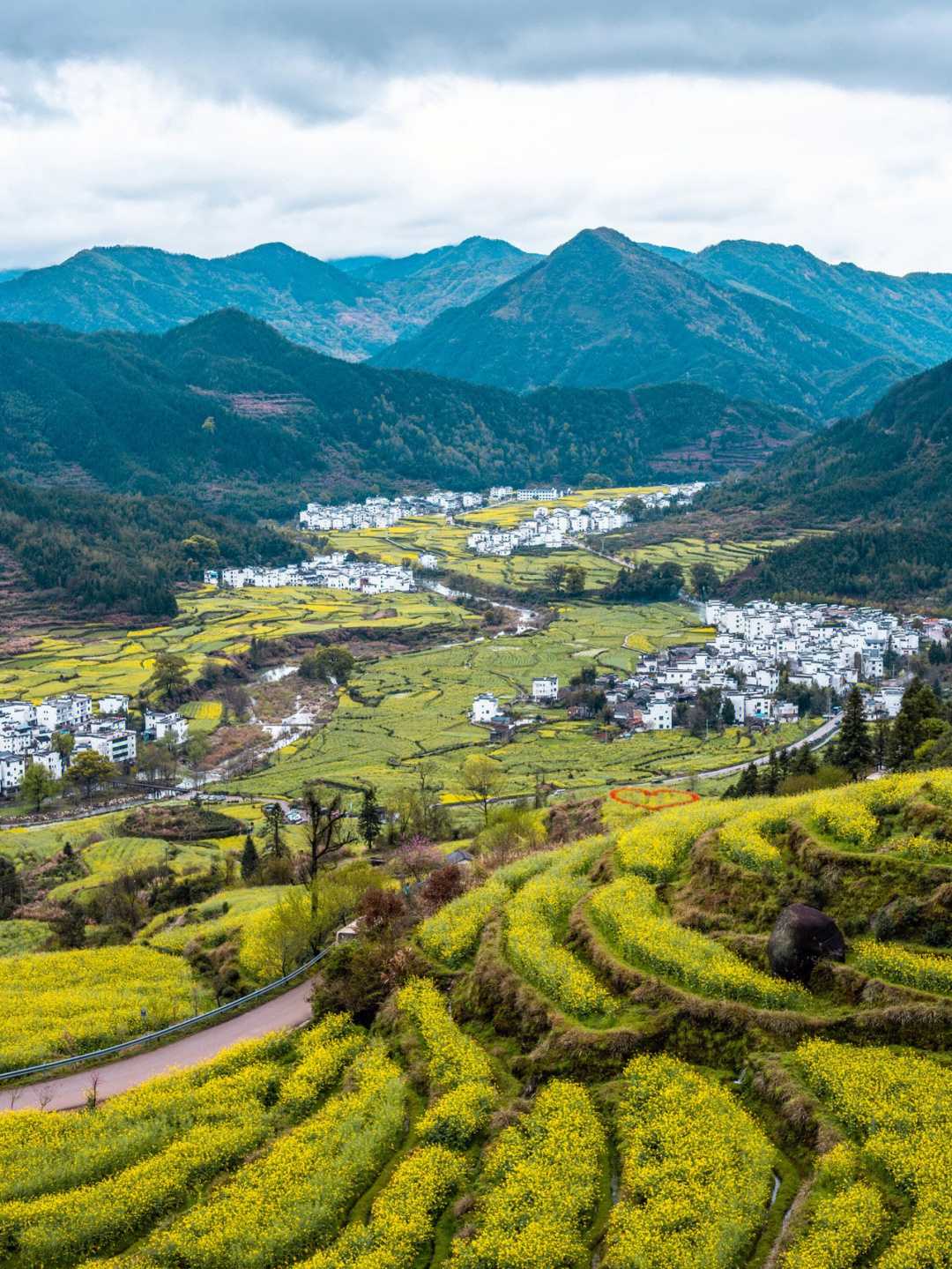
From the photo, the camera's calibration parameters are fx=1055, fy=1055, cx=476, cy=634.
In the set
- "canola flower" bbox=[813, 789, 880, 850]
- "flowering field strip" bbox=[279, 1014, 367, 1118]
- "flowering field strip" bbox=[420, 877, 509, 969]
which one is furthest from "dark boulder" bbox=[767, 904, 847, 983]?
"flowering field strip" bbox=[279, 1014, 367, 1118]

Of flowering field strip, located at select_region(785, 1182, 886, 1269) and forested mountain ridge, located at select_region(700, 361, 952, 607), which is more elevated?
forested mountain ridge, located at select_region(700, 361, 952, 607)

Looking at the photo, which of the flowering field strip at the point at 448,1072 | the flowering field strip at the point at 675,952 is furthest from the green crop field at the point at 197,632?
the flowering field strip at the point at 675,952

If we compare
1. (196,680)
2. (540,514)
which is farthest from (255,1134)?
(540,514)

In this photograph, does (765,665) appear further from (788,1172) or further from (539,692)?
(788,1172)

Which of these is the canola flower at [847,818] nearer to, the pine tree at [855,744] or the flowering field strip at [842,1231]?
the flowering field strip at [842,1231]

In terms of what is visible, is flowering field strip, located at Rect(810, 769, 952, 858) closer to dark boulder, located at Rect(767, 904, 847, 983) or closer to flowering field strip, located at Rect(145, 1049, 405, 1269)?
dark boulder, located at Rect(767, 904, 847, 983)

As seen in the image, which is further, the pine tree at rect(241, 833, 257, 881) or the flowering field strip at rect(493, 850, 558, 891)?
the pine tree at rect(241, 833, 257, 881)

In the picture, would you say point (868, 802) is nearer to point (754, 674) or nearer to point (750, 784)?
point (750, 784)
